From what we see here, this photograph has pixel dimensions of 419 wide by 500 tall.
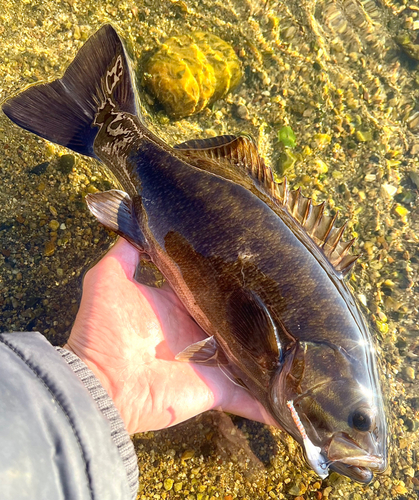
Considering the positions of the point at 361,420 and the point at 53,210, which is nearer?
the point at 361,420

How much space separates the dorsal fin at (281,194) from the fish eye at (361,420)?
1.00 m

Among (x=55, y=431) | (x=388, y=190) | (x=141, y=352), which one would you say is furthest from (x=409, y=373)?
(x=55, y=431)

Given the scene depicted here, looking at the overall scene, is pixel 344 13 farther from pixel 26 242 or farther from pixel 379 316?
pixel 26 242

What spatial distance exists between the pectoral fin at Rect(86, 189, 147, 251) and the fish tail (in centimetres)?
55

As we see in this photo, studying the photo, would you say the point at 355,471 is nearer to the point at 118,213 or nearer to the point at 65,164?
the point at 118,213

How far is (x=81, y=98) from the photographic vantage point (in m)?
3.25

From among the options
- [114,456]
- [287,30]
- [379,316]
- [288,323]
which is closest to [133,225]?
[288,323]

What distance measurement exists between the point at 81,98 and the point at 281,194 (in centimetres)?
199

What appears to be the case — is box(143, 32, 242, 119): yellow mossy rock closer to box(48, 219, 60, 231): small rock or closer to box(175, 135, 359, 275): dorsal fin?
box(175, 135, 359, 275): dorsal fin

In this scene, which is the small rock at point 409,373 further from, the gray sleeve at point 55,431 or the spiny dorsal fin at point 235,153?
the gray sleeve at point 55,431

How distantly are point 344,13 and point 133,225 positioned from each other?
13.0 feet

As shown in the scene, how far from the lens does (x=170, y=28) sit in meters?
4.11

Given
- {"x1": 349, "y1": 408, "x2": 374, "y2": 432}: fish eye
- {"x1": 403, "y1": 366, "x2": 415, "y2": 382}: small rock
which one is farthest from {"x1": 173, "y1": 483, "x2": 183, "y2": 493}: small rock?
{"x1": 403, "y1": 366, "x2": 415, "y2": 382}: small rock

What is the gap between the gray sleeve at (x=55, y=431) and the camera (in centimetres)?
164
